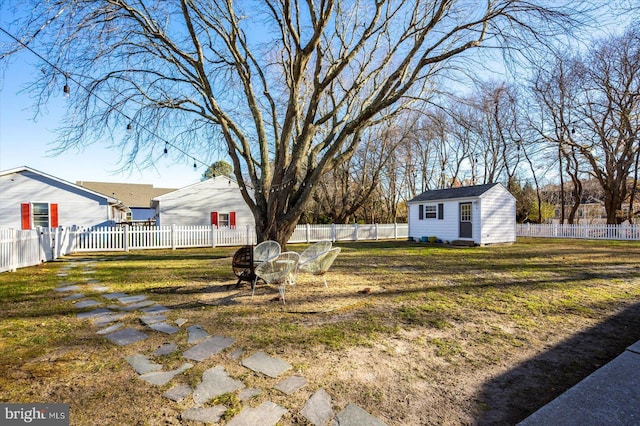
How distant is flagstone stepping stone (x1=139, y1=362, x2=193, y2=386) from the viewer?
2.44 meters

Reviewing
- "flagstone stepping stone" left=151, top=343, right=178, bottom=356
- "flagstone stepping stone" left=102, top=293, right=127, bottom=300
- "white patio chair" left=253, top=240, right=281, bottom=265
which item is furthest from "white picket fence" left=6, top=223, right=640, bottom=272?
"flagstone stepping stone" left=151, top=343, right=178, bottom=356

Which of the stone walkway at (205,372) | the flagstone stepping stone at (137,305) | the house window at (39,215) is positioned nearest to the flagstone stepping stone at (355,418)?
the stone walkway at (205,372)

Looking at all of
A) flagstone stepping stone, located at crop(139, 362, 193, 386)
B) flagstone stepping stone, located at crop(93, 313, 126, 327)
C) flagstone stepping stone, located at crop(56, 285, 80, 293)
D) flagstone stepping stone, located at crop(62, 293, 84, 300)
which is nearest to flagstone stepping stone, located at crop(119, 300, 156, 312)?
flagstone stepping stone, located at crop(93, 313, 126, 327)

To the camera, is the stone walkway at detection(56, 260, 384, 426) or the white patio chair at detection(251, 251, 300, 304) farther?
the white patio chair at detection(251, 251, 300, 304)

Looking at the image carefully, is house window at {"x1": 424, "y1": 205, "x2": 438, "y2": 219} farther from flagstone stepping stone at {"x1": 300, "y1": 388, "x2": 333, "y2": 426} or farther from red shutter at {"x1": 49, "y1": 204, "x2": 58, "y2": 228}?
red shutter at {"x1": 49, "y1": 204, "x2": 58, "y2": 228}

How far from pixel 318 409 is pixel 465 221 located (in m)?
16.0

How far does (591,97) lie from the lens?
17.1 meters

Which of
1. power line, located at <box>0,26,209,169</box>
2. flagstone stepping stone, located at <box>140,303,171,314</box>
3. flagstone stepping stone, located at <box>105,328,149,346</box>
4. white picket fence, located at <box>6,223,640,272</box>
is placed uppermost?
power line, located at <box>0,26,209,169</box>

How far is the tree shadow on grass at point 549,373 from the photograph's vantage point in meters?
2.22

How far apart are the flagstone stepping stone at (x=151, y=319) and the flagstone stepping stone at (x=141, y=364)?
98 cm

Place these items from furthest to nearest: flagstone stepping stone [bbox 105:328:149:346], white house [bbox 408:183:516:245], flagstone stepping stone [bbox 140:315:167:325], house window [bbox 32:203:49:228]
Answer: white house [bbox 408:183:516:245] < house window [bbox 32:203:49:228] < flagstone stepping stone [bbox 140:315:167:325] < flagstone stepping stone [bbox 105:328:149:346]

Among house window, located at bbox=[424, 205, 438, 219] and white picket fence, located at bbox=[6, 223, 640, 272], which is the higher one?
house window, located at bbox=[424, 205, 438, 219]

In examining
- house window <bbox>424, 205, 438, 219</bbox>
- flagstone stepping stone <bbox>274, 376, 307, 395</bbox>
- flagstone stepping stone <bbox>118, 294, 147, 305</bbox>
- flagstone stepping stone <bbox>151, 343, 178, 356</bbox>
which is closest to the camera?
flagstone stepping stone <bbox>274, 376, 307, 395</bbox>

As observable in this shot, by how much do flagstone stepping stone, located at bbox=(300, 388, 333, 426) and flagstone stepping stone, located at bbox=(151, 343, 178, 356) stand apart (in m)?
1.56
